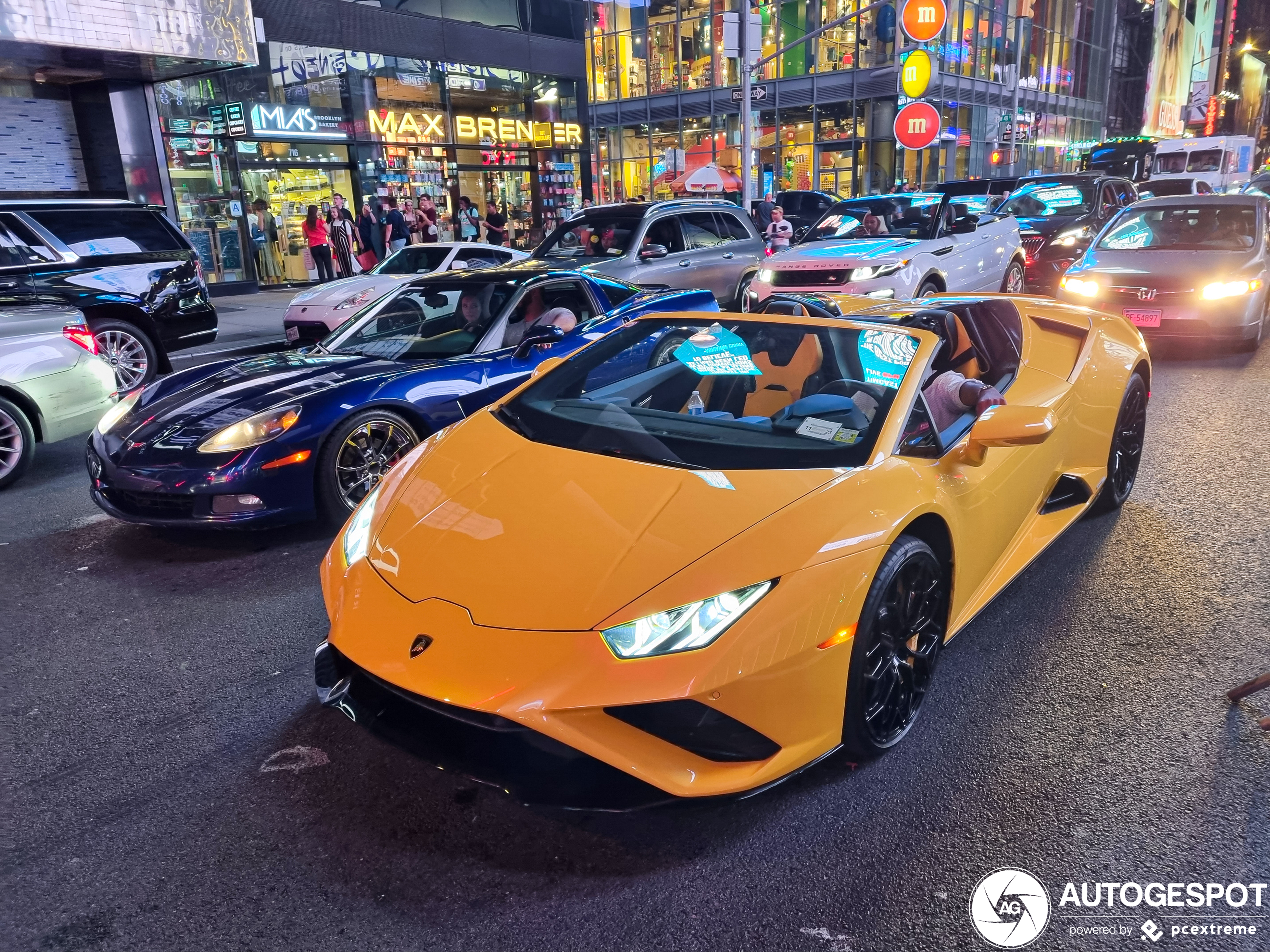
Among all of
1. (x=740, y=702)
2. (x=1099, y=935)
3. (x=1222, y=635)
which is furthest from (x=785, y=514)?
(x=1222, y=635)

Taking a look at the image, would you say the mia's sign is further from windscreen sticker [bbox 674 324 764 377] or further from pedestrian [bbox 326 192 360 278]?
windscreen sticker [bbox 674 324 764 377]

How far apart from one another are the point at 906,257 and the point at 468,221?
12316mm

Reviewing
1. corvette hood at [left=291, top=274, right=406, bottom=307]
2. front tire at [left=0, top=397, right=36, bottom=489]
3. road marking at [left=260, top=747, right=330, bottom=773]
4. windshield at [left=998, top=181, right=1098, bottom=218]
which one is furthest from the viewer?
windshield at [left=998, top=181, right=1098, bottom=218]

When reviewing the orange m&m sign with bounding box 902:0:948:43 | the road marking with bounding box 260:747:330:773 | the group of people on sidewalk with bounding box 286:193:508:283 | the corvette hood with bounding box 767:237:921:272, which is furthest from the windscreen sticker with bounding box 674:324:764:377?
the orange m&m sign with bounding box 902:0:948:43

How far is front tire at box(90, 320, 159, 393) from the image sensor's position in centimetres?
895

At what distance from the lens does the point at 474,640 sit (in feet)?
7.69

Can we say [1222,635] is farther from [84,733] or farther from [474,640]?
[84,733]

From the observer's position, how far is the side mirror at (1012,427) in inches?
117

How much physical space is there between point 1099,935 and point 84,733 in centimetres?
326

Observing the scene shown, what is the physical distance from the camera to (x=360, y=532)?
3.02 m

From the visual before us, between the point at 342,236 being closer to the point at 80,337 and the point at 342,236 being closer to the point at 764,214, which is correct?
the point at 764,214

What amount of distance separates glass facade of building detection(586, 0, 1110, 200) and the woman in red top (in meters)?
16.6

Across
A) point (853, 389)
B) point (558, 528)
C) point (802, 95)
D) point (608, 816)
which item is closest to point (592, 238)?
point (853, 389)
